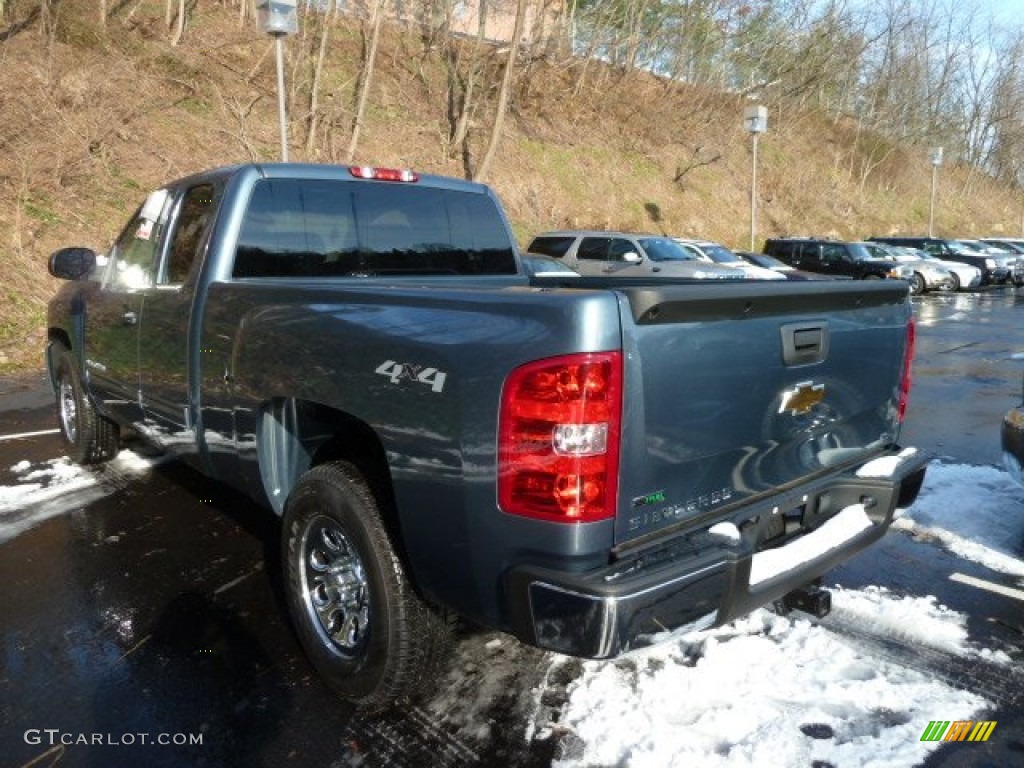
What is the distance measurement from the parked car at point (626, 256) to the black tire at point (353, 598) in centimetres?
1432

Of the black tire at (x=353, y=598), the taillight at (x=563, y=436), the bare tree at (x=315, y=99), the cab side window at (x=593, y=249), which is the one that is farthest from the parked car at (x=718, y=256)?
the taillight at (x=563, y=436)

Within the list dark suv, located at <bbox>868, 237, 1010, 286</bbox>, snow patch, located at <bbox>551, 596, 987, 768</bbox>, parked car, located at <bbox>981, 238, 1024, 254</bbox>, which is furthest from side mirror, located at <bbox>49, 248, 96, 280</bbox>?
parked car, located at <bbox>981, 238, 1024, 254</bbox>

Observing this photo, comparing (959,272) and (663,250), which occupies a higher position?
(663,250)

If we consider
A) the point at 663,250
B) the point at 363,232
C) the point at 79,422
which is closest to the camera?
the point at 363,232

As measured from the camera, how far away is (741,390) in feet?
8.59

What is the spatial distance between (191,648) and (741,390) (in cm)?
248

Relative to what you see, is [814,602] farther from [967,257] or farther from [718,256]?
[967,257]

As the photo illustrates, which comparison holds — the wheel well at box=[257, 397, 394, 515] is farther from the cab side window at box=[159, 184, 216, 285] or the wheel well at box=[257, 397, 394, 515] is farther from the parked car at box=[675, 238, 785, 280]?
the parked car at box=[675, 238, 785, 280]

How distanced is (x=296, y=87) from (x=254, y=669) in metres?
20.5

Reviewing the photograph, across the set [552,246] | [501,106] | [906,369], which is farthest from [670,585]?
[501,106]

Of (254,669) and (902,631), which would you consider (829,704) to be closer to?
(902,631)

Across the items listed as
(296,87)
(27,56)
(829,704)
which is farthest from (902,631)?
(296,87)

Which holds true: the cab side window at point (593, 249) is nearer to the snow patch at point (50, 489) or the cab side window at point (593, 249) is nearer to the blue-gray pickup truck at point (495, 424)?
the snow patch at point (50, 489)

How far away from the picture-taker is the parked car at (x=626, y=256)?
56.0 feet
